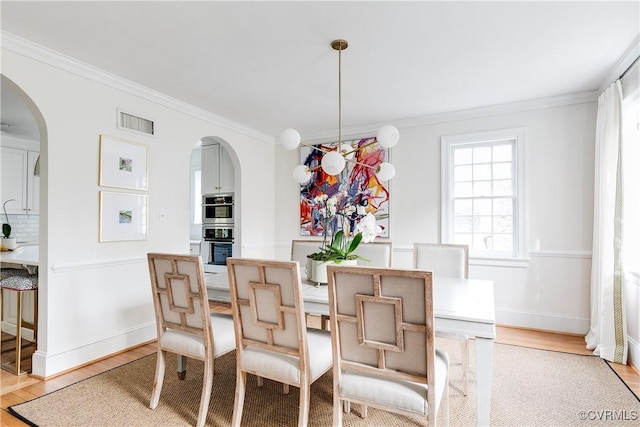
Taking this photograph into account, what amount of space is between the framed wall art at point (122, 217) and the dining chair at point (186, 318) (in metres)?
1.20

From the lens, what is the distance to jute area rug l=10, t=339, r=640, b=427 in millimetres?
1997

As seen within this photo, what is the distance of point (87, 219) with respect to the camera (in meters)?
Result: 2.83

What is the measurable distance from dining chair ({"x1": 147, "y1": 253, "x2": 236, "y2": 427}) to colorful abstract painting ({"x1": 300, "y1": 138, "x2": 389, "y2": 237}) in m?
2.42

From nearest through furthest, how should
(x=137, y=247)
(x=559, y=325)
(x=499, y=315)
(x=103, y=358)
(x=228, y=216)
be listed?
(x=103, y=358), (x=137, y=247), (x=559, y=325), (x=499, y=315), (x=228, y=216)

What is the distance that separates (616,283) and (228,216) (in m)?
4.28

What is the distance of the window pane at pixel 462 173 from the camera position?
405 cm

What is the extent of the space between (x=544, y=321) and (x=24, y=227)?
23.7ft

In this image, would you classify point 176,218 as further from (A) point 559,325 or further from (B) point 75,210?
(A) point 559,325

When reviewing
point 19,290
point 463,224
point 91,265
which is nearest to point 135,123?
point 91,265

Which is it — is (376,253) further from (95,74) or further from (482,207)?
(95,74)

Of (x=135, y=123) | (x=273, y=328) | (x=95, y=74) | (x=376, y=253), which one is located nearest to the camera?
(x=273, y=328)

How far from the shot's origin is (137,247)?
10.7 feet

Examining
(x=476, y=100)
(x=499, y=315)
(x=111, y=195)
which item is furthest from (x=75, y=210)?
(x=499, y=315)

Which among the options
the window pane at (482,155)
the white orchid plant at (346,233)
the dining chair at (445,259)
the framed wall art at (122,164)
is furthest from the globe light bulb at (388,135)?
the framed wall art at (122,164)
